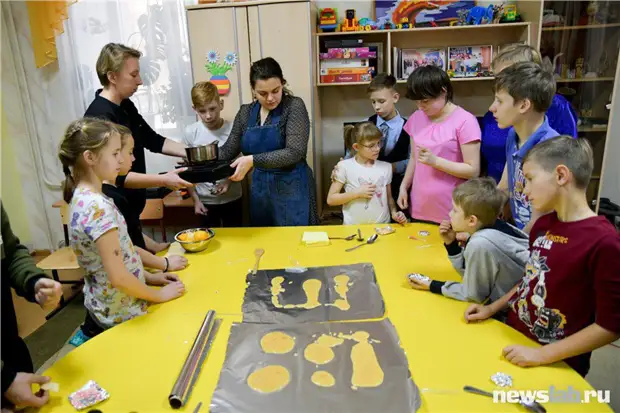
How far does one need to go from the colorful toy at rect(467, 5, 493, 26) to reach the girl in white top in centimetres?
266

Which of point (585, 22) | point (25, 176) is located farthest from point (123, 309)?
point (585, 22)

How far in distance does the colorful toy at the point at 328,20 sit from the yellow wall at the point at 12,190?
270cm

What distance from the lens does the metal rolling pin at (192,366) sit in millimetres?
989

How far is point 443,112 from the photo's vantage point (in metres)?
2.03

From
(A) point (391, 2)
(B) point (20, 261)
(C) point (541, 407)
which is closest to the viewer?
(C) point (541, 407)

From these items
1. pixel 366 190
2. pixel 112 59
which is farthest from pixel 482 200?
pixel 112 59

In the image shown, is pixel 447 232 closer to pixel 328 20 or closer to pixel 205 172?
pixel 205 172

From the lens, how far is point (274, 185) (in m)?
2.29

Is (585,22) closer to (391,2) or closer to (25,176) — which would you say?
(391,2)

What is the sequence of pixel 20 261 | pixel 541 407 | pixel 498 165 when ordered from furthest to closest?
pixel 498 165 < pixel 20 261 < pixel 541 407

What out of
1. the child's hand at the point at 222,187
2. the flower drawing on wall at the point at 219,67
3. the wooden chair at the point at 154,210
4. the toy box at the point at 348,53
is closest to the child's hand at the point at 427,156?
the child's hand at the point at 222,187

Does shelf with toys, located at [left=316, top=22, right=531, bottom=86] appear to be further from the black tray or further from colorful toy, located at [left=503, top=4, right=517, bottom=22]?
the black tray

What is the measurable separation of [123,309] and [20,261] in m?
0.32

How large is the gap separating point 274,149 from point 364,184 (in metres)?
0.48
